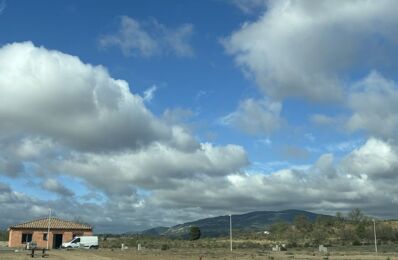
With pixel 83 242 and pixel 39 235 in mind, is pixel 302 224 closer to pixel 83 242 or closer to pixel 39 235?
pixel 83 242

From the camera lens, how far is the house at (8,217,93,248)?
9645cm

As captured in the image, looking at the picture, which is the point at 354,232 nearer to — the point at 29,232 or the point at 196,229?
the point at 196,229

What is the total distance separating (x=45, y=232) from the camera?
9844cm

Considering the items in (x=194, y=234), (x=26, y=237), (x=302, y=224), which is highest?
(x=302, y=224)

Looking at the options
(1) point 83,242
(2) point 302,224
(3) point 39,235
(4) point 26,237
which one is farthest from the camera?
(2) point 302,224

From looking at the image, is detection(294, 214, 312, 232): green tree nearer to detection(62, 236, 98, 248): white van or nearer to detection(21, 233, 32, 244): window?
detection(62, 236, 98, 248): white van

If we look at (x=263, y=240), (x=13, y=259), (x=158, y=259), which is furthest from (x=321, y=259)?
(x=263, y=240)

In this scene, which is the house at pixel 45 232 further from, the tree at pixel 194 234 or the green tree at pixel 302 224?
the green tree at pixel 302 224

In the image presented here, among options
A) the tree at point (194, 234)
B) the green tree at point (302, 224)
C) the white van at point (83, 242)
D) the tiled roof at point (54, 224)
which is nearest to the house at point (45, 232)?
the tiled roof at point (54, 224)

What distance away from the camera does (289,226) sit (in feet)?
475

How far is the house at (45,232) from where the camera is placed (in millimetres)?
96450

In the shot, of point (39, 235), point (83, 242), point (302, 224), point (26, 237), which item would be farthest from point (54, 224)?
point (302, 224)

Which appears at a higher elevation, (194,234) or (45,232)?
(194,234)

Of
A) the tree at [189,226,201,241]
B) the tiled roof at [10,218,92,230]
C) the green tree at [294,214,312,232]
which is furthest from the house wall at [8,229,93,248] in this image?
the green tree at [294,214,312,232]
